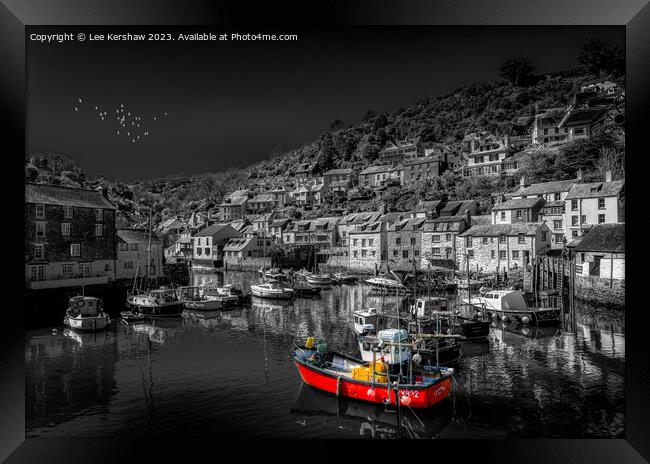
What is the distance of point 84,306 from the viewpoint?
645 inches

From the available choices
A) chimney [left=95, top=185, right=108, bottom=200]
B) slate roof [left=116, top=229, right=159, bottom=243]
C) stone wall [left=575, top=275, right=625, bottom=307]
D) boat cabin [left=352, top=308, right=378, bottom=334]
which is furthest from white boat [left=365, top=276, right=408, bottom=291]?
chimney [left=95, top=185, right=108, bottom=200]

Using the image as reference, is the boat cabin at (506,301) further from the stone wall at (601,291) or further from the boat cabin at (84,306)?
the boat cabin at (84,306)

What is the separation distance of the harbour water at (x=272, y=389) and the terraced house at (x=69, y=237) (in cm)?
207

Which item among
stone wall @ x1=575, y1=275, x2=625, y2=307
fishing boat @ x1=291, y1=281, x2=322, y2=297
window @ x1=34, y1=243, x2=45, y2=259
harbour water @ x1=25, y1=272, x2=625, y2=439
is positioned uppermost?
window @ x1=34, y1=243, x2=45, y2=259

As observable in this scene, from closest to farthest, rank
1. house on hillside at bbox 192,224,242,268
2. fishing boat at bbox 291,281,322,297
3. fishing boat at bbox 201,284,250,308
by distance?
1. fishing boat at bbox 201,284,250,308
2. fishing boat at bbox 291,281,322,297
3. house on hillside at bbox 192,224,242,268

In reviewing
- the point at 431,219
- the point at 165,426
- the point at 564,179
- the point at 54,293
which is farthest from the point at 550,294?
the point at 54,293

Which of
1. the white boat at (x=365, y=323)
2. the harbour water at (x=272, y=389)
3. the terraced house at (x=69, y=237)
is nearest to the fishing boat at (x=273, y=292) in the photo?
the terraced house at (x=69, y=237)

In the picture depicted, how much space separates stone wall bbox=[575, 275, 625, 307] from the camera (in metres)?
17.7

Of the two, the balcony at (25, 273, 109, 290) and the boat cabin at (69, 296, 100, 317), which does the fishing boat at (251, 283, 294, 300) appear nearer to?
the balcony at (25, 273, 109, 290)

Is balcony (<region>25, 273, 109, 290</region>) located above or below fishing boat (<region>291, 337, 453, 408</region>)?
above

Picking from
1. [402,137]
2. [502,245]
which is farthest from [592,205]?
[402,137]

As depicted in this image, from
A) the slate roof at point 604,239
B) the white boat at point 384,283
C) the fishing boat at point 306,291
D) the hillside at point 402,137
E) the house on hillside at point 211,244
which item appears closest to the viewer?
the hillside at point 402,137

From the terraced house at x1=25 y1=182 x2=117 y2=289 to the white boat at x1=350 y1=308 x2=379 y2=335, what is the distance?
9.02m
